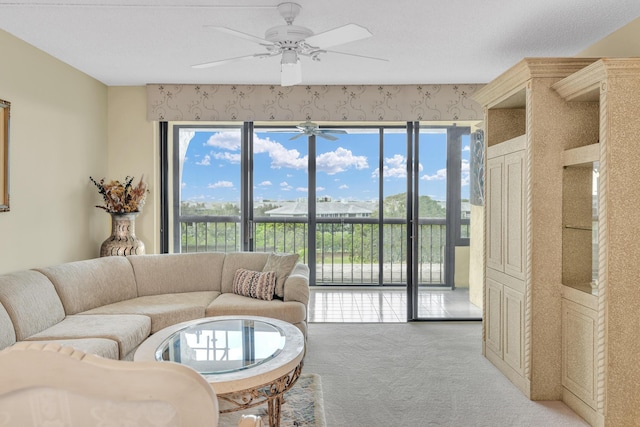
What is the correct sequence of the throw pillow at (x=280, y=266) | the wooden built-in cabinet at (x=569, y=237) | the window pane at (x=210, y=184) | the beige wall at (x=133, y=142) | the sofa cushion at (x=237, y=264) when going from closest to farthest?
the wooden built-in cabinet at (x=569, y=237), the throw pillow at (x=280, y=266), the sofa cushion at (x=237, y=264), the beige wall at (x=133, y=142), the window pane at (x=210, y=184)

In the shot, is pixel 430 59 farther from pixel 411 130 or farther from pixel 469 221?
pixel 469 221

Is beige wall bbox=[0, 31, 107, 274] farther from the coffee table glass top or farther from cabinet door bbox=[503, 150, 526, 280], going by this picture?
cabinet door bbox=[503, 150, 526, 280]

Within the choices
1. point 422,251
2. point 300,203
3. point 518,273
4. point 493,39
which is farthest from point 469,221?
point 300,203

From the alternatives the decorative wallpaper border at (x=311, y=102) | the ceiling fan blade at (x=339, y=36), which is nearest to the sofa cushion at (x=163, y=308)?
the decorative wallpaper border at (x=311, y=102)

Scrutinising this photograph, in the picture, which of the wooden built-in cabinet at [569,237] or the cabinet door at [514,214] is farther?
the cabinet door at [514,214]

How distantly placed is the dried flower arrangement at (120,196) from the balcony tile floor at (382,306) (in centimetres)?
224

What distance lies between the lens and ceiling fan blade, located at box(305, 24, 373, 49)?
7.38 feet

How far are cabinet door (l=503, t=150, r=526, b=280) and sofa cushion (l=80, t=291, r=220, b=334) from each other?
2478mm

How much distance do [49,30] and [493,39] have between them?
328 centimetres

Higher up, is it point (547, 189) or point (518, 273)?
point (547, 189)

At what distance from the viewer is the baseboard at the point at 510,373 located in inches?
114

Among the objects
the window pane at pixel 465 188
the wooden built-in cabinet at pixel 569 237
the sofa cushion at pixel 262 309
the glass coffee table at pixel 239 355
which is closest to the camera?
the glass coffee table at pixel 239 355

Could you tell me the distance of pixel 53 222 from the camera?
12.3 feet

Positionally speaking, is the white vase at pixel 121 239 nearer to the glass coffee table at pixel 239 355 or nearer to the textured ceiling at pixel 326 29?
the textured ceiling at pixel 326 29
